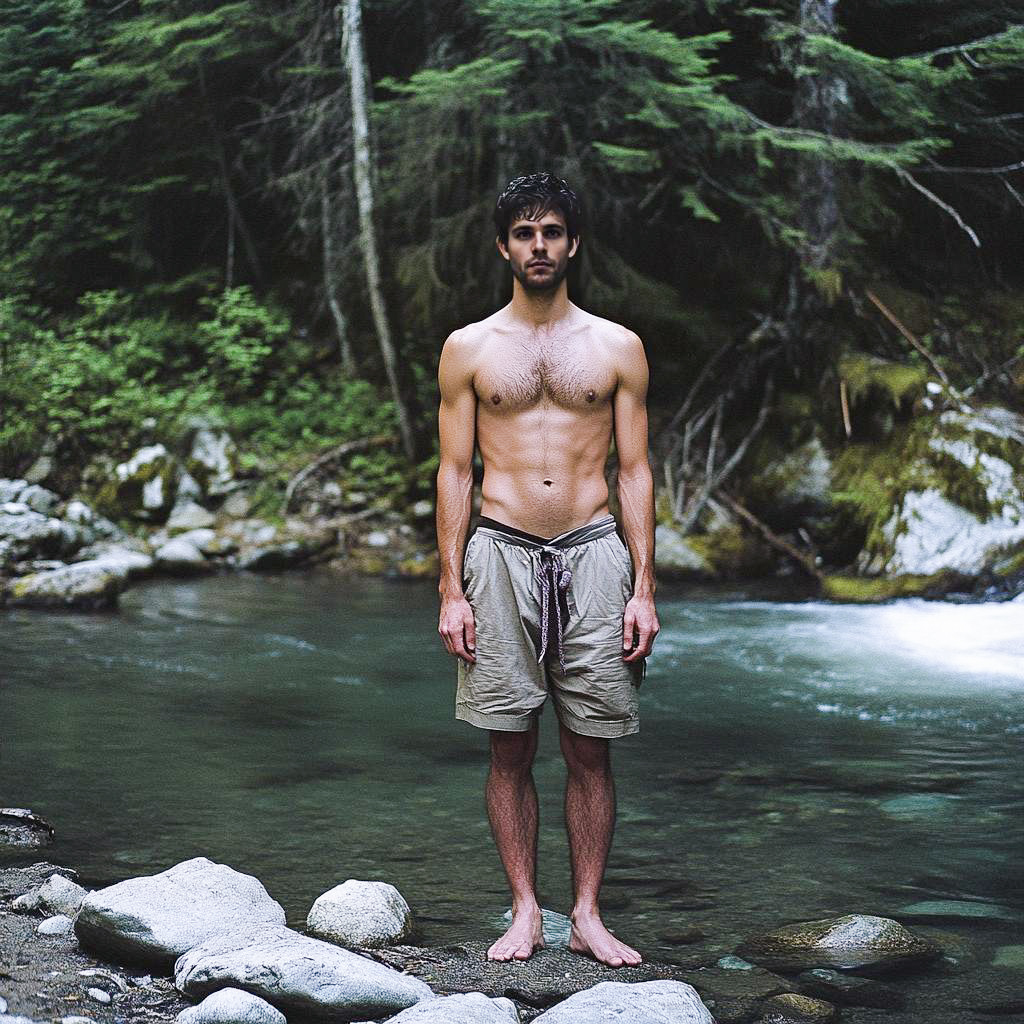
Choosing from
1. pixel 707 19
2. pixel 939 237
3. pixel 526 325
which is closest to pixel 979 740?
pixel 526 325

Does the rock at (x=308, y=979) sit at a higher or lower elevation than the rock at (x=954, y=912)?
higher

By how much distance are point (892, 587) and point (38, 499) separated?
8684mm

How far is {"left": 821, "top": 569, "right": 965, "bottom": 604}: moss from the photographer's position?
→ 34.2ft

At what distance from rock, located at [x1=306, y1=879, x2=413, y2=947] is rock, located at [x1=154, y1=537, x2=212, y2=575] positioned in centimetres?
967

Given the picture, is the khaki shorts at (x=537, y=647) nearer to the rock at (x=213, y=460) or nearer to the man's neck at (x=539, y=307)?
the man's neck at (x=539, y=307)

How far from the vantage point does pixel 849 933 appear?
3.50 m

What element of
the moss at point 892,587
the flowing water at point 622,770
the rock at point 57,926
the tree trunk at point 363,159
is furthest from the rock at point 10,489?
the rock at point 57,926

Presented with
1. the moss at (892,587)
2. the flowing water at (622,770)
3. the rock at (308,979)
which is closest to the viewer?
the rock at (308,979)

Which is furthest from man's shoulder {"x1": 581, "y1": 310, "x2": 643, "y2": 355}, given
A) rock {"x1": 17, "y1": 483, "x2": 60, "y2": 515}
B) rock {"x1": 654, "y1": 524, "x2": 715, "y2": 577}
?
rock {"x1": 17, "y1": 483, "x2": 60, "y2": 515}

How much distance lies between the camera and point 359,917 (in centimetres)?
349

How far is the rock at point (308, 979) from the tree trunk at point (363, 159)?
11326 mm

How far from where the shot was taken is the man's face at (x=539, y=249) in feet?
10.9

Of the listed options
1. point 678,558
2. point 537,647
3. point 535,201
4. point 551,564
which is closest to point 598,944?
point 537,647

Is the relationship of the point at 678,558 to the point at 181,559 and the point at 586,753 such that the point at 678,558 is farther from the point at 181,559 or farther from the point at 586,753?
the point at 586,753
